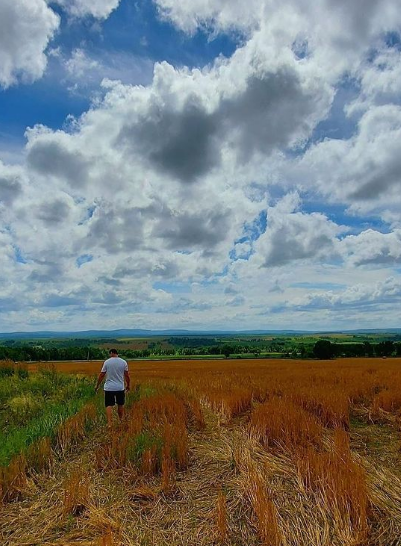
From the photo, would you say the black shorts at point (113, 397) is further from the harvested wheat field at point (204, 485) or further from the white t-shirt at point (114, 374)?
the harvested wheat field at point (204, 485)

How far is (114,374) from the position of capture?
40.0 ft

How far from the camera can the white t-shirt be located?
12.0 meters

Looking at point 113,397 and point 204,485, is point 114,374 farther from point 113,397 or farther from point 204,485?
point 204,485

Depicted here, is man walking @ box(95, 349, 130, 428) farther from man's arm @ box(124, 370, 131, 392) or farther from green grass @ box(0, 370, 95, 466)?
green grass @ box(0, 370, 95, 466)

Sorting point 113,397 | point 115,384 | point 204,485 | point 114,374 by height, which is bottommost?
point 204,485

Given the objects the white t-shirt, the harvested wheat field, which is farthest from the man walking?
the harvested wheat field

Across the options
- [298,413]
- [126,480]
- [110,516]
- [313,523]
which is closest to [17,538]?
[110,516]

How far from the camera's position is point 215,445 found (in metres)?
8.85

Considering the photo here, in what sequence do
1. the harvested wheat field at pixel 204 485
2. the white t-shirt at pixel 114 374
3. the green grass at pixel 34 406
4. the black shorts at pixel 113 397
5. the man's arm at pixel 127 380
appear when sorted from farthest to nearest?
the man's arm at pixel 127 380 → the white t-shirt at pixel 114 374 → the black shorts at pixel 113 397 → the green grass at pixel 34 406 → the harvested wheat field at pixel 204 485

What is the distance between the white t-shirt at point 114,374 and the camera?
1203 cm

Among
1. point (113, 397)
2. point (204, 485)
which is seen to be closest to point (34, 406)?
point (113, 397)

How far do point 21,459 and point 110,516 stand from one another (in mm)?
2523

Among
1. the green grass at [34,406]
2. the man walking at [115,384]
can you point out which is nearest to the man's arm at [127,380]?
the man walking at [115,384]

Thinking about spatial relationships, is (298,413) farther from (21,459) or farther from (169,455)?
(21,459)
